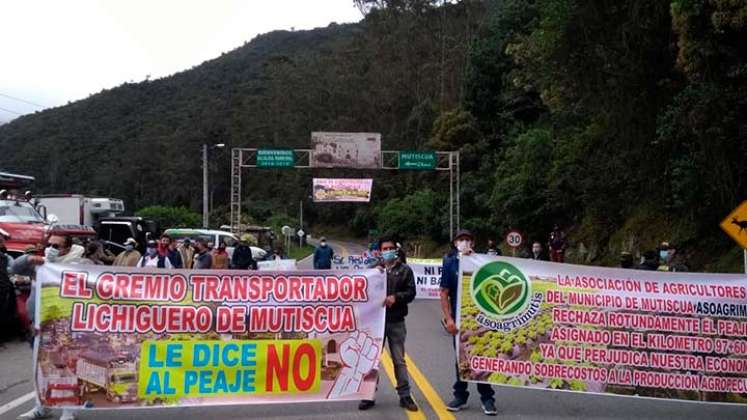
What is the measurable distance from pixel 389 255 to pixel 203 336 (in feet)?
6.92

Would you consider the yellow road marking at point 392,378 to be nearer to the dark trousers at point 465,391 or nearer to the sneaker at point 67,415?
the dark trousers at point 465,391

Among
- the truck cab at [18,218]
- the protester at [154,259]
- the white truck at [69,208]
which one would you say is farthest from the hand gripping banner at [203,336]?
the white truck at [69,208]

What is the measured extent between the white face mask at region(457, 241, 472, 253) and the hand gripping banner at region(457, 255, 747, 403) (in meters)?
0.12

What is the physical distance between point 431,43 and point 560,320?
242 feet

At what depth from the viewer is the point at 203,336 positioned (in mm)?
7027

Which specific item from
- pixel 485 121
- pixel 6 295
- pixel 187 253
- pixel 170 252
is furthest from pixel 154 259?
pixel 485 121

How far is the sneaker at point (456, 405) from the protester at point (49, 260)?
362cm

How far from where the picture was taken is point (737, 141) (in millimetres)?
17062

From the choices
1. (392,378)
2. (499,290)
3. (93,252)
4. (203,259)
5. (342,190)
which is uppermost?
(342,190)

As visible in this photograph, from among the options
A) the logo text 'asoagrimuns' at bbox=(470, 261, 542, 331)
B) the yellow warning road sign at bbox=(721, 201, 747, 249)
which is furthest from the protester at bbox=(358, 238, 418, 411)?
the yellow warning road sign at bbox=(721, 201, 747, 249)

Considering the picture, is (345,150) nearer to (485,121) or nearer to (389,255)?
(485,121)

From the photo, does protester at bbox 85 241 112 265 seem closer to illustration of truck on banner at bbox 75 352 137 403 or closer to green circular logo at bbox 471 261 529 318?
illustration of truck on banner at bbox 75 352 137 403

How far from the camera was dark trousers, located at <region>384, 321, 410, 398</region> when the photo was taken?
7410 millimetres

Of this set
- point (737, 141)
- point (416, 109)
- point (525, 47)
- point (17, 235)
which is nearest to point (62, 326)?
point (17, 235)
